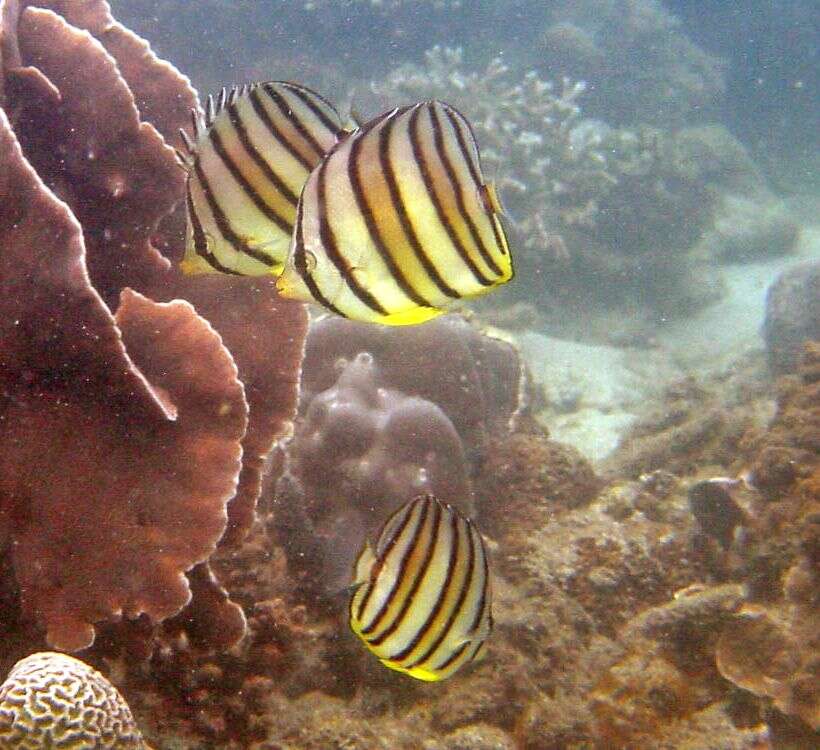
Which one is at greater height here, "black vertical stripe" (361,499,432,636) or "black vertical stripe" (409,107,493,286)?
"black vertical stripe" (409,107,493,286)

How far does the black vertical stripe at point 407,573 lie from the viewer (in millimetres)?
1951

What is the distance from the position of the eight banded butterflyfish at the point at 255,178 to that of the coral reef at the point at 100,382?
97cm

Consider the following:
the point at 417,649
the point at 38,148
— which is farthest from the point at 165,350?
the point at 417,649

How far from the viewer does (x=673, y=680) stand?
11.8 ft

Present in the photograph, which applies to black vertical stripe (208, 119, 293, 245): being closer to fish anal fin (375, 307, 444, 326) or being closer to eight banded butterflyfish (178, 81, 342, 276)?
eight banded butterflyfish (178, 81, 342, 276)

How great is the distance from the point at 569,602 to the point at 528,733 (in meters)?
0.92

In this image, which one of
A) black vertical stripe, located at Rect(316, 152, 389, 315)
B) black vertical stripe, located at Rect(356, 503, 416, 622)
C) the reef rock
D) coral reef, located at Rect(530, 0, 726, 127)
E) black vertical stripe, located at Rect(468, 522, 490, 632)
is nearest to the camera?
black vertical stripe, located at Rect(316, 152, 389, 315)

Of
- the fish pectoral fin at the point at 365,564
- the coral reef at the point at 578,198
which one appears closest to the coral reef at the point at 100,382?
the fish pectoral fin at the point at 365,564

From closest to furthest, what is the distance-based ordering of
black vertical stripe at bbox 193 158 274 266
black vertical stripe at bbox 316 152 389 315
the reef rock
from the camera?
black vertical stripe at bbox 316 152 389 315
black vertical stripe at bbox 193 158 274 266
the reef rock

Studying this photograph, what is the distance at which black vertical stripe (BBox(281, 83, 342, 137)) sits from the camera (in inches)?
63.0

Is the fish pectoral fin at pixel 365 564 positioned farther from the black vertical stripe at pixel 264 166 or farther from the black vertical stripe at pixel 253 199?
the black vertical stripe at pixel 264 166

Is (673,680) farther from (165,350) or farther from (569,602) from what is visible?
(165,350)

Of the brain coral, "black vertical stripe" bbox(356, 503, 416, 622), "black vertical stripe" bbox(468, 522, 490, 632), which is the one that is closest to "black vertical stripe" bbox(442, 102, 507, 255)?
"black vertical stripe" bbox(356, 503, 416, 622)

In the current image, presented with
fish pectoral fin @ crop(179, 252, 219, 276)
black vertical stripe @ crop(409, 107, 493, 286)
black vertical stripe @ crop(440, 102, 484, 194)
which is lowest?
fish pectoral fin @ crop(179, 252, 219, 276)
